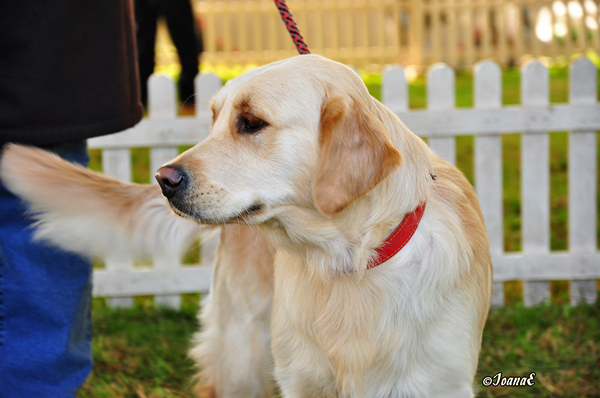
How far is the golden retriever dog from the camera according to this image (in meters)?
1.71

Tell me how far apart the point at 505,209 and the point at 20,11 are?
153 inches

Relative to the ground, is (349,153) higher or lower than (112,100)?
lower

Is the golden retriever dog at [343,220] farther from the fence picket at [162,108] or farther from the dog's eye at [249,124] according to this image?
the fence picket at [162,108]

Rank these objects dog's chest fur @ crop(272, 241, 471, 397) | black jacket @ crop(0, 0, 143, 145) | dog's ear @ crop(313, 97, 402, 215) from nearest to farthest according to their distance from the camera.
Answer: dog's ear @ crop(313, 97, 402, 215) → dog's chest fur @ crop(272, 241, 471, 397) → black jacket @ crop(0, 0, 143, 145)

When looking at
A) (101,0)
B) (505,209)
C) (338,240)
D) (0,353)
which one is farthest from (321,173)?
(505,209)

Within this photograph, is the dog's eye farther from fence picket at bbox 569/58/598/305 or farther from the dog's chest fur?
fence picket at bbox 569/58/598/305

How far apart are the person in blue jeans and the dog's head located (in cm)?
51

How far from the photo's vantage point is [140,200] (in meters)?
2.23

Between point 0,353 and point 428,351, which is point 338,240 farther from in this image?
point 0,353

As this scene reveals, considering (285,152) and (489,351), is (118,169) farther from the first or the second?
(489,351)

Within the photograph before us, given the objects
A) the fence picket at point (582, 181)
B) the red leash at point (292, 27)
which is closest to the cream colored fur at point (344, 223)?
the red leash at point (292, 27)

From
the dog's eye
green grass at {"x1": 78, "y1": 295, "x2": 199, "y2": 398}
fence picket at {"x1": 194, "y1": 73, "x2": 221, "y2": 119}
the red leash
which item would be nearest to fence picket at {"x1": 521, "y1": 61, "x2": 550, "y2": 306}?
fence picket at {"x1": 194, "y1": 73, "x2": 221, "y2": 119}

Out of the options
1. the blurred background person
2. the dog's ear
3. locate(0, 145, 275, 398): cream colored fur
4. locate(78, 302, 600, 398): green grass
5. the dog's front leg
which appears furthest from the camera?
the blurred background person

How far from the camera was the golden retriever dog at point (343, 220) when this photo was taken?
171 centimetres
